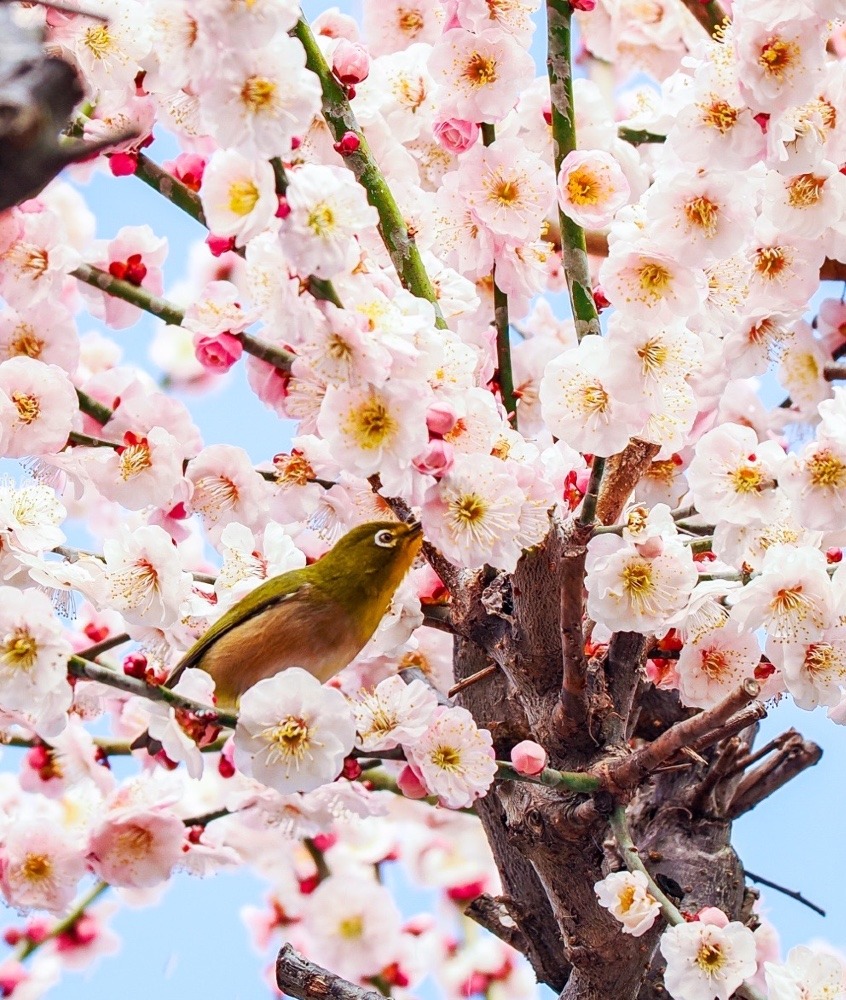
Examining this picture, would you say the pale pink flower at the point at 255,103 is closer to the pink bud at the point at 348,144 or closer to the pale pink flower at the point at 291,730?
the pink bud at the point at 348,144

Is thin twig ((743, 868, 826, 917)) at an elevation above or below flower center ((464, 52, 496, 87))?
below

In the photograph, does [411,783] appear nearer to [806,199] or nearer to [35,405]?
[35,405]

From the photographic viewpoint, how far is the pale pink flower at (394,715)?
156 cm

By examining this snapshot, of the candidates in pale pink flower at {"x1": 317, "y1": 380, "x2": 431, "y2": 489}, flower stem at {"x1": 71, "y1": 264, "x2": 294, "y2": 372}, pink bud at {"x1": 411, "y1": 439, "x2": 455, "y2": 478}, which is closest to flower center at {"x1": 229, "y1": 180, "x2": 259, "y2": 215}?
pale pink flower at {"x1": 317, "y1": 380, "x2": 431, "y2": 489}

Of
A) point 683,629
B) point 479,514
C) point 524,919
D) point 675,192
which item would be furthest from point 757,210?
point 524,919

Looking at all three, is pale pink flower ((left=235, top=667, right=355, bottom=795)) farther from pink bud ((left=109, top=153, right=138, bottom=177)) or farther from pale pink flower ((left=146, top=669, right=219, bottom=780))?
pink bud ((left=109, top=153, right=138, bottom=177))

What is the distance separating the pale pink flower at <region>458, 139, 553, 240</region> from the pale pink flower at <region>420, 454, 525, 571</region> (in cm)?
48

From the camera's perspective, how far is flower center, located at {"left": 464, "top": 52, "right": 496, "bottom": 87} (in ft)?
5.50

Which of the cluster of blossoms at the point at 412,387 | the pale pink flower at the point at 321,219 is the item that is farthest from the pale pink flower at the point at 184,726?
the pale pink flower at the point at 321,219

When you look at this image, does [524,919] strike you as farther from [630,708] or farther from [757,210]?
[757,210]

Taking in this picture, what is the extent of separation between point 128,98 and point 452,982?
245 cm

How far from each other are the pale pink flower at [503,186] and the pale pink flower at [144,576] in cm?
64

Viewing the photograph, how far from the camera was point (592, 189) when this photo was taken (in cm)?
163

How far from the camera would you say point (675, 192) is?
1.55 metres
